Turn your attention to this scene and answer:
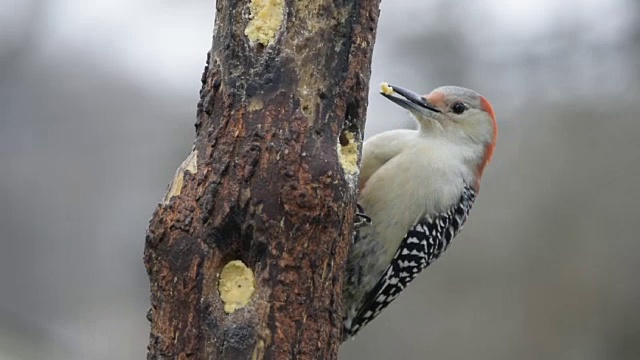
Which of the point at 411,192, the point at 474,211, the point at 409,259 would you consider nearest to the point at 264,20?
the point at 411,192

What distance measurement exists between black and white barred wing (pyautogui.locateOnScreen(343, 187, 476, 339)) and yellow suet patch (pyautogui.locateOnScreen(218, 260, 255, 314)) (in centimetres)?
152

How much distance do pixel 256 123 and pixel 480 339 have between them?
7.91m

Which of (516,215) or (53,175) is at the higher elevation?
(53,175)

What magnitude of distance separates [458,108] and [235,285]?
2075 millimetres

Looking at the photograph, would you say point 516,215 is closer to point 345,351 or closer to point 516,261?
point 516,261

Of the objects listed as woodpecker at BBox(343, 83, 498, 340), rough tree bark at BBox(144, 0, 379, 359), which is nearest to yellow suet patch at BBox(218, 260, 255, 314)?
rough tree bark at BBox(144, 0, 379, 359)

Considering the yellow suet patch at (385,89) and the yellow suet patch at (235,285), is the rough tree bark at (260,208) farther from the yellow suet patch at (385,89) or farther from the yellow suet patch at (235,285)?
the yellow suet patch at (385,89)

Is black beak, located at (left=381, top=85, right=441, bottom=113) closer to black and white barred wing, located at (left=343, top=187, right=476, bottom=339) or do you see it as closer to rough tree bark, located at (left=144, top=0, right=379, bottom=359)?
black and white barred wing, located at (left=343, top=187, right=476, bottom=339)

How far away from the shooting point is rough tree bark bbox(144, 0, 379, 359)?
2814 millimetres

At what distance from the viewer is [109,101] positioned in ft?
49.1

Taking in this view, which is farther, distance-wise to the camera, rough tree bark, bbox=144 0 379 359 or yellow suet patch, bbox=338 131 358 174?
yellow suet patch, bbox=338 131 358 174

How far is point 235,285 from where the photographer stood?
2846mm

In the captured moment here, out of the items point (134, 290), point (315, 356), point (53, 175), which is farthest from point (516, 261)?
point (315, 356)

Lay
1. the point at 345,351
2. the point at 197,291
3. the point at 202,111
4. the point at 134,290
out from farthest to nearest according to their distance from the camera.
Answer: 1. the point at 134,290
2. the point at 345,351
3. the point at 202,111
4. the point at 197,291
